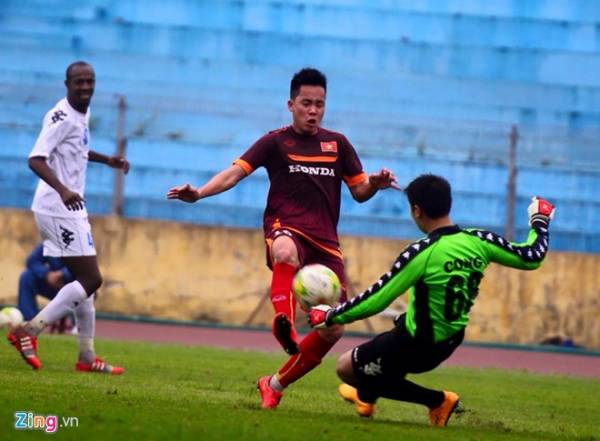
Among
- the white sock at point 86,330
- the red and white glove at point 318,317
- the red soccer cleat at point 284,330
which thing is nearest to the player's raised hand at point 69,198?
the white sock at point 86,330

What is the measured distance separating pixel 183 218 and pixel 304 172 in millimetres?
11511

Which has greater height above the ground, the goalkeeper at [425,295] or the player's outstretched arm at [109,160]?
the player's outstretched arm at [109,160]

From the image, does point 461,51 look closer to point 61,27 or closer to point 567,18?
point 567,18

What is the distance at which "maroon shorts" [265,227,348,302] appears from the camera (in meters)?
9.22

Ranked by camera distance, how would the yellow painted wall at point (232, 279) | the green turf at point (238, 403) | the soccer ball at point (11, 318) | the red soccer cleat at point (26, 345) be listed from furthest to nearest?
the yellow painted wall at point (232, 279)
the soccer ball at point (11, 318)
the red soccer cleat at point (26, 345)
the green turf at point (238, 403)

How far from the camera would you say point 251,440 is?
22.9 feet

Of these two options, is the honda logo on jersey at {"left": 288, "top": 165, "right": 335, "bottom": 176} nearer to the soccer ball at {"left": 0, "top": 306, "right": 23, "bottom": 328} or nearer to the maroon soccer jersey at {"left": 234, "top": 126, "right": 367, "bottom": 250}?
the maroon soccer jersey at {"left": 234, "top": 126, "right": 367, "bottom": 250}

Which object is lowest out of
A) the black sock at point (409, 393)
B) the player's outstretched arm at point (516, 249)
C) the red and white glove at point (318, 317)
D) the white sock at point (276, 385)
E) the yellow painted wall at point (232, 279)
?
the yellow painted wall at point (232, 279)

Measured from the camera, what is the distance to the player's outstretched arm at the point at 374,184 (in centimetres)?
922

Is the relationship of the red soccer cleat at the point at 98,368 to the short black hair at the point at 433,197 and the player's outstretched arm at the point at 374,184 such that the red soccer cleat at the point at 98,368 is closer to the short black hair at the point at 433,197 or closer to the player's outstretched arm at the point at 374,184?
the player's outstretched arm at the point at 374,184

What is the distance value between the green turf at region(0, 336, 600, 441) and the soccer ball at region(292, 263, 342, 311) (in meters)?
0.70

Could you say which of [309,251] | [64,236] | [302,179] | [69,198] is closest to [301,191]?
[302,179]

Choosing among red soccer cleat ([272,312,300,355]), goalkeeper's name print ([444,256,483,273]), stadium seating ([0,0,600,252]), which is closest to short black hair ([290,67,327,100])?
red soccer cleat ([272,312,300,355])

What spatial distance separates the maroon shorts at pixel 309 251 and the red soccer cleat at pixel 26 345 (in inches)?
110
